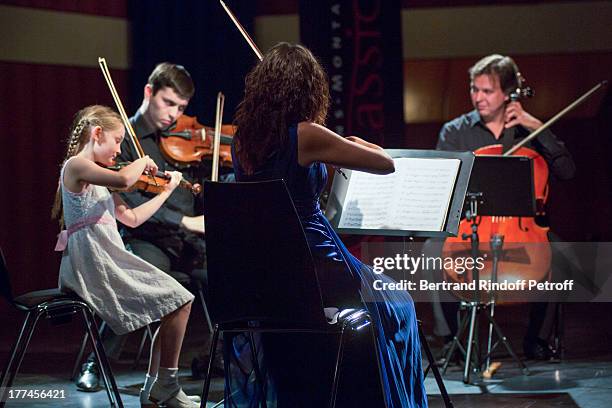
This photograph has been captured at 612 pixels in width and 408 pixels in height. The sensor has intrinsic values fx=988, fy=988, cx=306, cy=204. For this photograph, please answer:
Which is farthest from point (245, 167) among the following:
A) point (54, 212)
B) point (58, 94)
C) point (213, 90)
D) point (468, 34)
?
point (468, 34)

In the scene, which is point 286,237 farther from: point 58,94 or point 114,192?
point 58,94

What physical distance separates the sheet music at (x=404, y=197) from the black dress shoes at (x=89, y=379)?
115 centimetres

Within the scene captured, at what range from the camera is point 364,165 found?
256 centimetres

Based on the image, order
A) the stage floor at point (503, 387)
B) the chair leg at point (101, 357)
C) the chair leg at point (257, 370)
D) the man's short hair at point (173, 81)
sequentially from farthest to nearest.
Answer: the man's short hair at point (173, 81), the stage floor at point (503, 387), the chair leg at point (101, 357), the chair leg at point (257, 370)

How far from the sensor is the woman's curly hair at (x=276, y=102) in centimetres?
258

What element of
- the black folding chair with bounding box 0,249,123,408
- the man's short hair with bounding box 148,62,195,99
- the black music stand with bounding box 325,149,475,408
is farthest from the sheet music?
the man's short hair with bounding box 148,62,195,99

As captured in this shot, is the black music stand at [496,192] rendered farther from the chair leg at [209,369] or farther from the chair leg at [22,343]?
the chair leg at [22,343]

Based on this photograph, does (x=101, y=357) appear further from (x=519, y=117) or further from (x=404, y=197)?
(x=519, y=117)

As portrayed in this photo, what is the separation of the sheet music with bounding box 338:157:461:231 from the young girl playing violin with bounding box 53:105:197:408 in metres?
0.65

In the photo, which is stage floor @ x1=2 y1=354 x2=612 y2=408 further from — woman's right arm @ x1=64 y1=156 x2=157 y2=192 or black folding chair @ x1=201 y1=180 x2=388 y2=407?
black folding chair @ x1=201 y1=180 x2=388 y2=407

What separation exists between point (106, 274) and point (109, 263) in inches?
1.5

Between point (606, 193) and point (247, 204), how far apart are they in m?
4.60

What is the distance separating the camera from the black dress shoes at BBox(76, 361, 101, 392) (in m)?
3.60

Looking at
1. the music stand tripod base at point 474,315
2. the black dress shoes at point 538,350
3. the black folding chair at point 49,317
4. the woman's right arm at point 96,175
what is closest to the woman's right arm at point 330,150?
the woman's right arm at point 96,175
